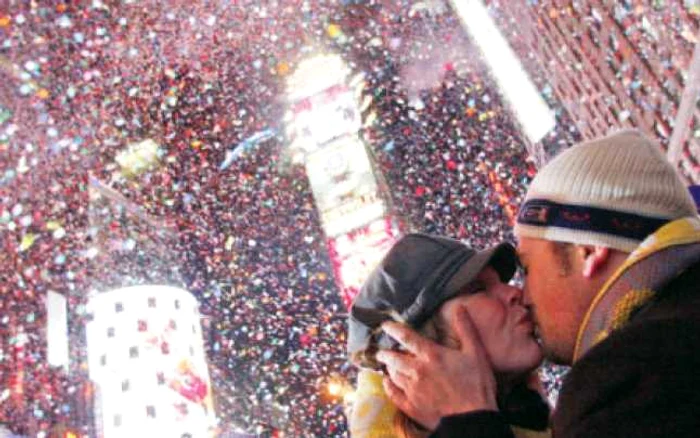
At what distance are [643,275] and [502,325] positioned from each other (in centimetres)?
88

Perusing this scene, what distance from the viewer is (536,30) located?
50938mm

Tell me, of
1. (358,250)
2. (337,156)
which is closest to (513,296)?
(358,250)

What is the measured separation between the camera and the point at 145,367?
2788cm

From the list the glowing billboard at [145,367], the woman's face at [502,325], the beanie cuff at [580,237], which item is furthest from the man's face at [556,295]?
the glowing billboard at [145,367]

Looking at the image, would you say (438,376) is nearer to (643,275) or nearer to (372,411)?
(372,411)

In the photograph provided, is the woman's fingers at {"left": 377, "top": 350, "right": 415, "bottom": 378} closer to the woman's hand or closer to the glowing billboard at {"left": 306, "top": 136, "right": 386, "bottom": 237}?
the woman's hand

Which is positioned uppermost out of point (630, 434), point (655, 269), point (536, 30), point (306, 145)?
point (536, 30)

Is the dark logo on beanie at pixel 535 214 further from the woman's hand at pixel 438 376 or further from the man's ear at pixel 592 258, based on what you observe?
the woman's hand at pixel 438 376

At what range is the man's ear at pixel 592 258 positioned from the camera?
7.71 feet

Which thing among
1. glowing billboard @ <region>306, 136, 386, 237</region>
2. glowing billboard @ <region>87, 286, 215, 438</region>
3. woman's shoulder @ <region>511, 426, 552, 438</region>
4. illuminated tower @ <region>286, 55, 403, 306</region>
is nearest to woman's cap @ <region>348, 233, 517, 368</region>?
woman's shoulder @ <region>511, 426, 552, 438</region>

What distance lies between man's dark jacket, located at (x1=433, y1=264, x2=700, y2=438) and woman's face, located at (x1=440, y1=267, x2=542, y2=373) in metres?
0.96

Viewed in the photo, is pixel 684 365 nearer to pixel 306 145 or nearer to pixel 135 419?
pixel 135 419

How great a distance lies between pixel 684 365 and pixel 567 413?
0.28 meters

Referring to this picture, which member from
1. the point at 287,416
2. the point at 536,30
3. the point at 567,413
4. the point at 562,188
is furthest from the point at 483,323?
the point at 536,30
